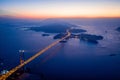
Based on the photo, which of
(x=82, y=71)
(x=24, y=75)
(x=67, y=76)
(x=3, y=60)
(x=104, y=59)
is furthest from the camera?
(x=104, y=59)

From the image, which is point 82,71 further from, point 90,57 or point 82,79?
point 90,57

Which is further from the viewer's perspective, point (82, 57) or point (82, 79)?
point (82, 57)

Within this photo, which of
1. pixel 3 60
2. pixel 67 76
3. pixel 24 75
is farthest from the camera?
pixel 3 60

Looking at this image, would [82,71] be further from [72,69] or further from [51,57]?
[51,57]

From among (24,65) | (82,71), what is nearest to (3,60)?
→ (24,65)

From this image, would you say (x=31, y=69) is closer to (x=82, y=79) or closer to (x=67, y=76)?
(x=67, y=76)

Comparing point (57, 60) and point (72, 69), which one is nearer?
point (72, 69)

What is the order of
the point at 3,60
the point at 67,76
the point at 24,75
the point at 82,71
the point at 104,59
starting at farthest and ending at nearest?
the point at 104,59
the point at 3,60
the point at 82,71
the point at 67,76
the point at 24,75

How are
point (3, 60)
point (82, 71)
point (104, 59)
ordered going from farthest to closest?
1. point (104, 59)
2. point (3, 60)
3. point (82, 71)

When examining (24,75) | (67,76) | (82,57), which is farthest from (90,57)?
(24,75)
